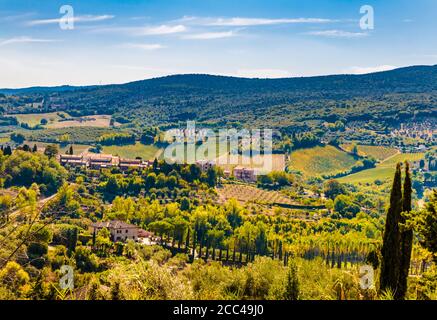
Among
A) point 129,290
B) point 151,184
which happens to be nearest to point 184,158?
point 151,184

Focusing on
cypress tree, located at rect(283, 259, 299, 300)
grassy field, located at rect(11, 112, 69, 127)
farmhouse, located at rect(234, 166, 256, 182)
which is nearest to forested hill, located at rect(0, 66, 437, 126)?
grassy field, located at rect(11, 112, 69, 127)

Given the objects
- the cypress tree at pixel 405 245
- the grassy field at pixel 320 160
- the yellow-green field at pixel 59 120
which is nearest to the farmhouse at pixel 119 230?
the cypress tree at pixel 405 245

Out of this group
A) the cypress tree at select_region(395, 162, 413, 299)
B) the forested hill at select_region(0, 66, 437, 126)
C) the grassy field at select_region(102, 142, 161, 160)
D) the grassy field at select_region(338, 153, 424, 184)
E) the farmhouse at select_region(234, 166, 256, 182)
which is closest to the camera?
the cypress tree at select_region(395, 162, 413, 299)

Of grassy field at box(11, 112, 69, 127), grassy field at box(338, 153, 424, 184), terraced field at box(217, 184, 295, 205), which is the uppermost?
grassy field at box(11, 112, 69, 127)

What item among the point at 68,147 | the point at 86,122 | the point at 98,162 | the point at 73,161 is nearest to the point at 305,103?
the point at 86,122

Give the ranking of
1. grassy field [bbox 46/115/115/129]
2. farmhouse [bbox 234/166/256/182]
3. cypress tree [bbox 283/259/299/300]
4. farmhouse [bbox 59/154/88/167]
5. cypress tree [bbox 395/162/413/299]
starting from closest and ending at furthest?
cypress tree [bbox 283/259/299/300] < cypress tree [bbox 395/162/413/299] < farmhouse [bbox 59/154/88/167] < farmhouse [bbox 234/166/256/182] < grassy field [bbox 46/115/115/129]

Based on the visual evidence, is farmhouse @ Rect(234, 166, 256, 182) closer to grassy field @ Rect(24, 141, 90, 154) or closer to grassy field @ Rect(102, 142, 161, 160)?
grassy field @ Rect(102, 142, 161, 160)

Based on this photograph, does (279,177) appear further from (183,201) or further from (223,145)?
(223,145)
